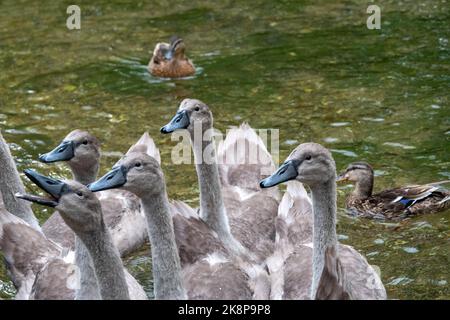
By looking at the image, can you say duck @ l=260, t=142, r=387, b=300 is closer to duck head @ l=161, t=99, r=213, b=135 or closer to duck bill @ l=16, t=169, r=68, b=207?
duck head @ l=161, t=99, r=213, b=135

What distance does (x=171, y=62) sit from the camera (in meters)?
16.0

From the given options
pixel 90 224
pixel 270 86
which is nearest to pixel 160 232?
pixel 90 224

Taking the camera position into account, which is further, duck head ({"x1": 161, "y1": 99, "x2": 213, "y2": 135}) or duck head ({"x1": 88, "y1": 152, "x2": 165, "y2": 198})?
duck head ({"x1": 161, "y1": 99, "x2": 213, "y2": 135})

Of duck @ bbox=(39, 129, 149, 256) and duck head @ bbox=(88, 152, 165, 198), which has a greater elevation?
duck head @ bbox=(88, 152, 165, 198)

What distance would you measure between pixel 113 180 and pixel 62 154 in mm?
1657

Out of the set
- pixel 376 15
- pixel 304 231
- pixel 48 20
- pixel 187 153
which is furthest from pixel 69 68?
pixel 304 231

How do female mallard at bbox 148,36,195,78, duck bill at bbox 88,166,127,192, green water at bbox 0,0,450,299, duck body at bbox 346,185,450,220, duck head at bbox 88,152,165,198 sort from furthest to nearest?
female mallard at bbox 148,36,195,78, green water at bbox 0,0,450,299, duck body at bbox 346,185,450,220, duck head at bbox 88,152,165,198, duck bill at bbox 88,166,127,192

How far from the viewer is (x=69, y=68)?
664 inches

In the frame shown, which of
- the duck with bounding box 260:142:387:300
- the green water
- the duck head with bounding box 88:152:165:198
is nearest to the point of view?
the duck head with bounding box 88:152:165:198

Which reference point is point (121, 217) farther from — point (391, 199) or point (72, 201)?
point (72, 201)

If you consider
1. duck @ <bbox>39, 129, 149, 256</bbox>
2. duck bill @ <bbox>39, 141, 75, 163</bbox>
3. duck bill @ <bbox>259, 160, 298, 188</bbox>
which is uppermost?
duck bill @ <bbox>259, 160, 298, 188</bbox>

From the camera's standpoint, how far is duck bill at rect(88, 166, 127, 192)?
9.04 meters

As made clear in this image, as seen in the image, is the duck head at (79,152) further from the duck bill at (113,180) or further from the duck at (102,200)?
the duck bill at (113,180)

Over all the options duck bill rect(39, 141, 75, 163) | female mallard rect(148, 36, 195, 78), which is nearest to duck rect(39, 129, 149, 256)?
duck bill rect(39, 141, 75, 163)
